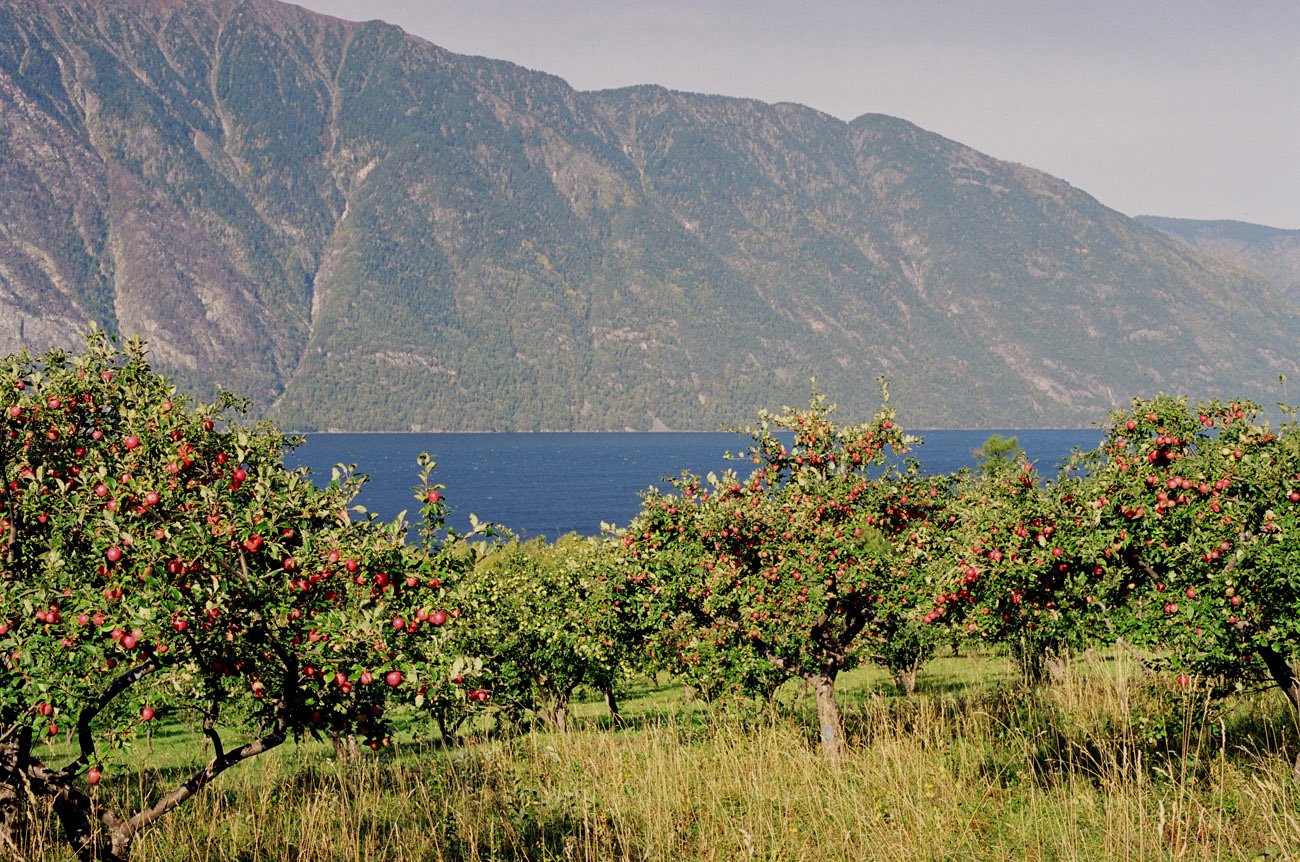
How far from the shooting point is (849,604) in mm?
15930

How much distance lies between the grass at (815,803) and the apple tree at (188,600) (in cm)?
89

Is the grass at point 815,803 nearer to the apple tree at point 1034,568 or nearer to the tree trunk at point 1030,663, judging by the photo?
the apple tree at point 1034,568

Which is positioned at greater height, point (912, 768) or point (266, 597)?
point (266, 597)

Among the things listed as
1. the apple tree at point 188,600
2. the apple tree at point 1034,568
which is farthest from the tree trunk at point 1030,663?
the apple tree at point 188,600

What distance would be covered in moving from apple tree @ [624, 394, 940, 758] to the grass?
2105 millimetres

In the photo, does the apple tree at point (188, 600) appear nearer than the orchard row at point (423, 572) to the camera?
Yes

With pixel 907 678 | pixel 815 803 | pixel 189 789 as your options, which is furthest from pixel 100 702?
pixel 907 678

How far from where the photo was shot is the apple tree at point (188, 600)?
22.1 feet

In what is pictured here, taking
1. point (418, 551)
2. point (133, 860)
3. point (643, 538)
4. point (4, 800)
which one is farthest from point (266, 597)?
point (643, 538)

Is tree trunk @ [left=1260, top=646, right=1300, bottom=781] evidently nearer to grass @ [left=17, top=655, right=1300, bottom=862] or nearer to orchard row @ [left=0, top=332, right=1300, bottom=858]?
orchard row @ [left=0, top=332, right=1300, bottom=858]

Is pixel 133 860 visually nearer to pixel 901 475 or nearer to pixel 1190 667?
pixel 1190 667

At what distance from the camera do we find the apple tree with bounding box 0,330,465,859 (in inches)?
265

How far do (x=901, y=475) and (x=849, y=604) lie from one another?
9.22 feet

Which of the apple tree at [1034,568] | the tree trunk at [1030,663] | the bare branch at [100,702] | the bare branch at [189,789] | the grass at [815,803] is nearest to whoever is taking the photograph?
the bare branch at [100,702]
